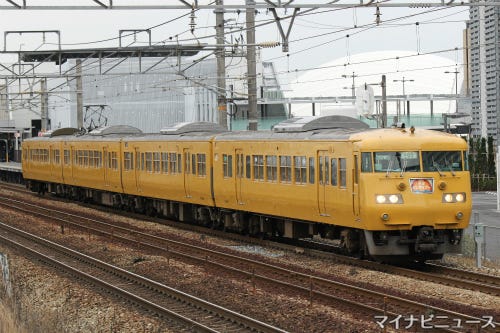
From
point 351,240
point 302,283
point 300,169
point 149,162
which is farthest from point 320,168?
point 149,162

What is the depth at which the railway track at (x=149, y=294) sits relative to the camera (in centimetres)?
1273

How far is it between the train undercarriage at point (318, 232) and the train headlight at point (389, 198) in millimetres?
610

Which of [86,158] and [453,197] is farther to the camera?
[86,158]

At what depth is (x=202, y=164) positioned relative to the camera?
25.9 meters

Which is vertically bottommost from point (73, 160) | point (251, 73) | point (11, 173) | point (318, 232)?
point (11, 173)

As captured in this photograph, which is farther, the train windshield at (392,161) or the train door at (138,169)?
the train door at (138,169)

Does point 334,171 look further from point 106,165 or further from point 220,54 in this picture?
point 106,165

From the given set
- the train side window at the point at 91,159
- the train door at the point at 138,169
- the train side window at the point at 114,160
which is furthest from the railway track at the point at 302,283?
the train side window at the point at 91,159

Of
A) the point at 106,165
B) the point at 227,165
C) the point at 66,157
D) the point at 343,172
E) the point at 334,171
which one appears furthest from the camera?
the point at 66,157

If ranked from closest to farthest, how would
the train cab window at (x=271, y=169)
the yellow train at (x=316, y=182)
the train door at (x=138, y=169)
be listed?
the yellow train at (x=316, y=182), the train cab window at (x=271, y=169), the train door at (x=138, y=169)

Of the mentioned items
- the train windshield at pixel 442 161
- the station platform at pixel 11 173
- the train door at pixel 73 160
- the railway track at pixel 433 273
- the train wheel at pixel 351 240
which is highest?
the train windshield at pixel 442 161

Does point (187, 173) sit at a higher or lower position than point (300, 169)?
lower

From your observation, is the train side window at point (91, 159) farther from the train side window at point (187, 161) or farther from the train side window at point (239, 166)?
the train side window at point (239, 166)

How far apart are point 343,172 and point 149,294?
4697 millimetres
